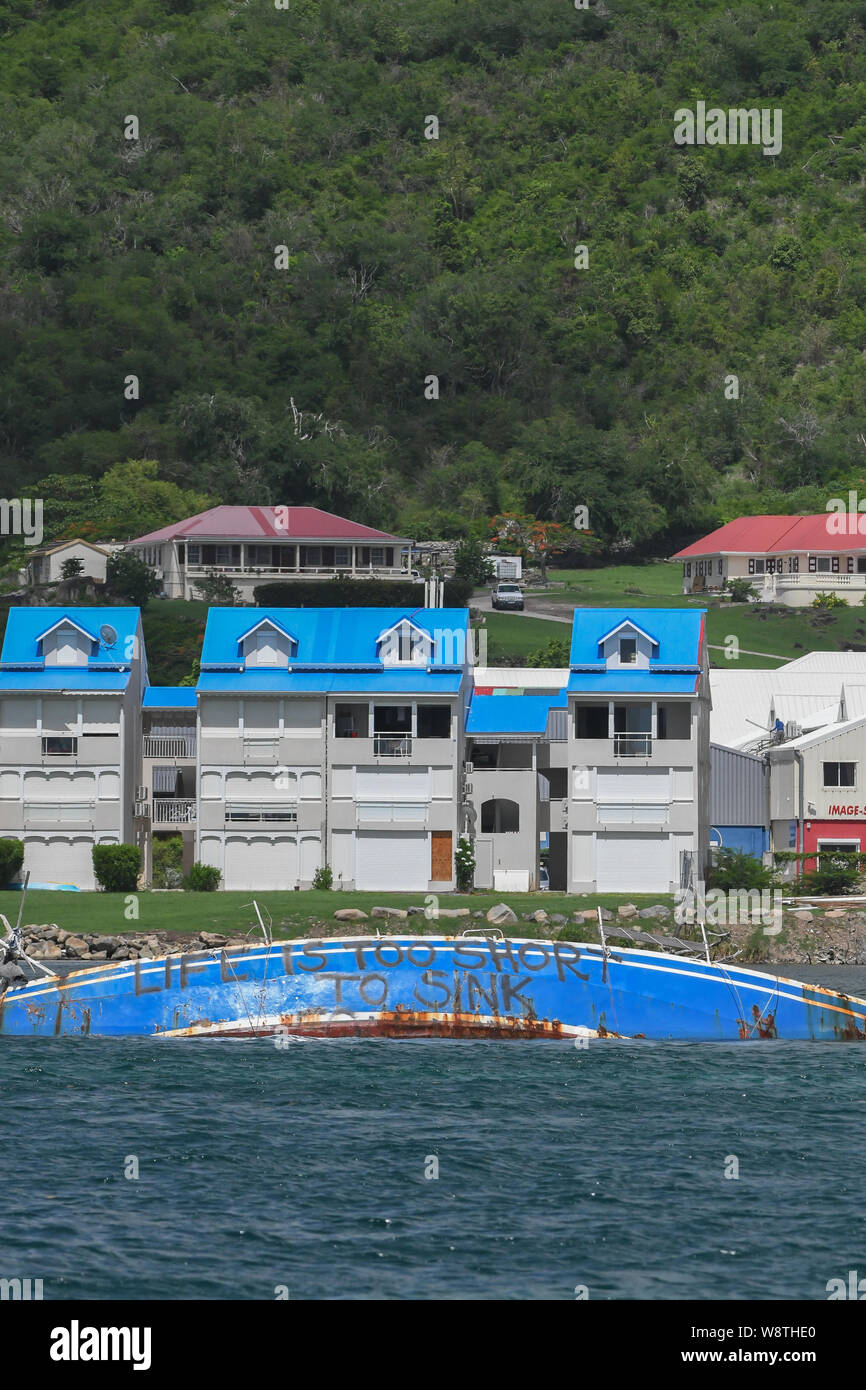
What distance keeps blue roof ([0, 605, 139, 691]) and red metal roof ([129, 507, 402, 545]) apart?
83.0 meters

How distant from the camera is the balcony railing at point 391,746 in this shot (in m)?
76.1

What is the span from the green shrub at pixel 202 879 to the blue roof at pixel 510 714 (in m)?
11.4

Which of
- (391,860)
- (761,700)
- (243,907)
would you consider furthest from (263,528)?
(243,907)

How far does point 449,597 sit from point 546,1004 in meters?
108

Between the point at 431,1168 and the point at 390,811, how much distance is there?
40.1 meters

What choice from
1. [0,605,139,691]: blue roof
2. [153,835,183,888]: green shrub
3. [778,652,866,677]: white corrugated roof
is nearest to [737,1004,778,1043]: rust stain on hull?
[153,835,183,888]: green shrub

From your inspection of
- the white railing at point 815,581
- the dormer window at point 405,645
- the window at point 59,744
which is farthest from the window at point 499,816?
the white railing at point 815,581

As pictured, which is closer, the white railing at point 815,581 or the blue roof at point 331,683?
the blue roof at point 331,683

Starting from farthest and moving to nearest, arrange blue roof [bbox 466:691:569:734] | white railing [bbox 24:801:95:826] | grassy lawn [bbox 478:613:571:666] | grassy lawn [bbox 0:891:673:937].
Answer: grassy lawn [bbox 478:613:571:666] → blue roof [bbox 466:691:569:734] → white railing [bbox 24:801:95:826] → grassy lawn [bbox 0:891:673:937]

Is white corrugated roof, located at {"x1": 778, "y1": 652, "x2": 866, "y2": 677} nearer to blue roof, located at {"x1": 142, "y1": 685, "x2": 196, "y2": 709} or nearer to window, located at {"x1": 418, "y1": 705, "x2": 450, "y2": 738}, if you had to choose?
window, located at {"x1": 418, "y1": 705, "x2": 450, "y2": 738}

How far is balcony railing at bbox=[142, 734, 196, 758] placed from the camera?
85.0 m

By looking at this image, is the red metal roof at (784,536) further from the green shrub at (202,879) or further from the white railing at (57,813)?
the white railing at (57,813)

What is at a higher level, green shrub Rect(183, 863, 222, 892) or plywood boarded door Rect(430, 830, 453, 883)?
plywood boarded door Rect(430, 830, 453, 883)
